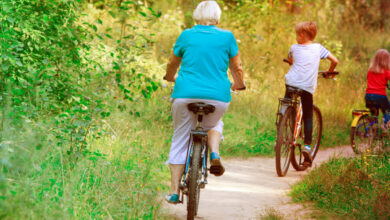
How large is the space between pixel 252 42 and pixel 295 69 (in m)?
6.70

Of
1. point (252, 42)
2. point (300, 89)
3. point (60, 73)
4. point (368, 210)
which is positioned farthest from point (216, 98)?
point (252, 42)

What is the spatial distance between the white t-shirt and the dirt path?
110 centimetres

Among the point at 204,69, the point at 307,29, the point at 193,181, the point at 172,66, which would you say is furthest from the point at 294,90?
the point at 193,181

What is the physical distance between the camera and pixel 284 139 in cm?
746

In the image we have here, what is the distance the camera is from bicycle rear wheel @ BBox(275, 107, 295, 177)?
23.7 ft

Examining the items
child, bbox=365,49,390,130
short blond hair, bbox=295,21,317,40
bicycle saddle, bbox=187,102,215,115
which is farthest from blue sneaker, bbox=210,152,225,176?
child, bbox=365,49,390,130

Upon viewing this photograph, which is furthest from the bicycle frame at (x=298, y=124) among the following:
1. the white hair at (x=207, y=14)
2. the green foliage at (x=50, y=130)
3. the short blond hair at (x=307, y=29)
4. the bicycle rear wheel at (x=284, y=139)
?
the white hair at (x=207, y=14)

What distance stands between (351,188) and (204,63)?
6.65 feet

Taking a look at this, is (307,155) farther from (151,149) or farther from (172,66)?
(172,66)

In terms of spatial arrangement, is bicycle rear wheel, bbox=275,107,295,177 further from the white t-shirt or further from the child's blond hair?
the child's blond hair

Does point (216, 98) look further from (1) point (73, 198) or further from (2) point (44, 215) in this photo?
(2) point (44, 215)

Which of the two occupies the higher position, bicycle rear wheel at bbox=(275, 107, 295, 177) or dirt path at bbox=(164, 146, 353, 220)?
bicycle rear wheel at bbox=(275, 107, 295, 177)

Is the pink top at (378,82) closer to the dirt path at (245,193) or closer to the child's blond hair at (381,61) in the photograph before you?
the child's blond hair at (381,61)

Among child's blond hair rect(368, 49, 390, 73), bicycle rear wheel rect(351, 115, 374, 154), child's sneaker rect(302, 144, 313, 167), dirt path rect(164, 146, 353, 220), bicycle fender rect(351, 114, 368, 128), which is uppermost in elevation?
child's blond hair rect(368, 49, 390, 73)
